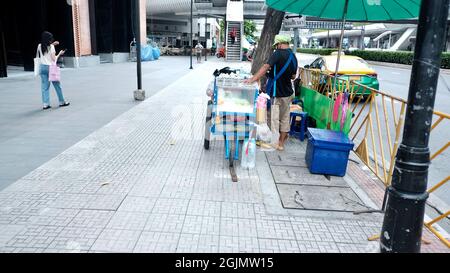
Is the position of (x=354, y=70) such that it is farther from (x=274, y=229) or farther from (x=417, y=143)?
(x=417, y=143)

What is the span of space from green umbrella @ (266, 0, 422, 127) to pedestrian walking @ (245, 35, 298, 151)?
0.59 meters

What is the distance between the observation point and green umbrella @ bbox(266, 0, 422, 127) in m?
5.95

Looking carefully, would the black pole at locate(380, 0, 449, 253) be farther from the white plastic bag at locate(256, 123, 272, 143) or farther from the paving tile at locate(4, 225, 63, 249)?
the white plastic bag at locate(256, 123, 272, 143)

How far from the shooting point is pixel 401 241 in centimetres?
308

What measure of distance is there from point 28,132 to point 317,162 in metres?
5.49

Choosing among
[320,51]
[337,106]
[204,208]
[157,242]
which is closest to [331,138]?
[337,106]

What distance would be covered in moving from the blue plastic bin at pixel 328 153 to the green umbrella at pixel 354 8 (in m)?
1.82

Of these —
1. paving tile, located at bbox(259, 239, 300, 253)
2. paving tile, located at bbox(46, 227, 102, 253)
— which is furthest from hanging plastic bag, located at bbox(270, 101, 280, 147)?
paving tile, located at bbox(46, 227, 102, 253)

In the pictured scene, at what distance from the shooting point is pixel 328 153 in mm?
5574

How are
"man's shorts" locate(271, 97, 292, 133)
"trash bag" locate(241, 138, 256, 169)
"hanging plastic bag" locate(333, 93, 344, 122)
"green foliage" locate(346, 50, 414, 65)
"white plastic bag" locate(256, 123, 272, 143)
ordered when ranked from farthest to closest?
"green foliage" locate(346, 50, 414, 65)
"white plastic bag" locate(256, 123, 272, 143)
"man's shorts" locate(271, 97, 292, 133)
"hanging plastic bag" locate(333, 93, 344, 122)
"trash bag" locate(241, 138, 256, 169)

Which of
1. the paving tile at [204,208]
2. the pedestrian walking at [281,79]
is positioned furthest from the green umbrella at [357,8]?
the paving tile at [204,208]

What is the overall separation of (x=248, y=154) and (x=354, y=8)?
329cm
